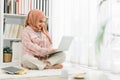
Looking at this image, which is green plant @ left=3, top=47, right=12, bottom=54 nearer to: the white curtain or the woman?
the woman

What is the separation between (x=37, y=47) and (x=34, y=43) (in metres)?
0.09

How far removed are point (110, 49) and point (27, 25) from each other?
1.05 meters

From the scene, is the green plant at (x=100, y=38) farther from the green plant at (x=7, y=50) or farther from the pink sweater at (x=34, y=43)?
the green plant at (x=7, y=50)

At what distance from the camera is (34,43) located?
9.47 ft

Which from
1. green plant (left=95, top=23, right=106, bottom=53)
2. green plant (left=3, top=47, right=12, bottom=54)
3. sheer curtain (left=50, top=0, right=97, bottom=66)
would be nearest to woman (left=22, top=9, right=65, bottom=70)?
sheer curtain (left=50, top=0, right=97, bottom=66)

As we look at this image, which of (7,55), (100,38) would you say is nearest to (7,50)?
(7,55)

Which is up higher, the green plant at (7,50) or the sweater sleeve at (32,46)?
the sweater sleeve at (32,46)

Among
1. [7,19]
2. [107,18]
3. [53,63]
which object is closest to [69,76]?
[53,63]

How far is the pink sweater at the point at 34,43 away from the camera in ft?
9.24

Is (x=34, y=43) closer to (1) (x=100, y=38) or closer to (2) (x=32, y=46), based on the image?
(2) (x=32, y=46)

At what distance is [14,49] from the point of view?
3260 millimetres

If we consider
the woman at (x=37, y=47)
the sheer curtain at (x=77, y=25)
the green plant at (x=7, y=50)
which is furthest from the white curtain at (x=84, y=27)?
the green plant at (x=7, y=50)

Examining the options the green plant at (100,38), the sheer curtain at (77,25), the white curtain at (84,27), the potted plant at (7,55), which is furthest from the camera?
the potted plant at (7,55)

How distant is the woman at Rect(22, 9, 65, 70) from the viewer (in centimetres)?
273
